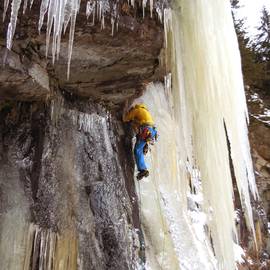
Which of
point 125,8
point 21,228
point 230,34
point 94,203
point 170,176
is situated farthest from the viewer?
point 170,176

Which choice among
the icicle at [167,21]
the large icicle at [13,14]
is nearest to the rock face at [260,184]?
Result: the icicle at [167,21]

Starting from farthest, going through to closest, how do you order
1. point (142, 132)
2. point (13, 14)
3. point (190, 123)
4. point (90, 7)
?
point (142, 132) → point (190, 123) → point (90, 7) → point (13, 14)

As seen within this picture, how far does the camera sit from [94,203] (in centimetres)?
379

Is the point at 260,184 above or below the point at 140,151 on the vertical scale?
above

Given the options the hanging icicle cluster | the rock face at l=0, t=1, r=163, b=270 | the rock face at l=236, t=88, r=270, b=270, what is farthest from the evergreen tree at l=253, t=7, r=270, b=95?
the hanging icicle cluster

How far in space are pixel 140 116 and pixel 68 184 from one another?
1.14m

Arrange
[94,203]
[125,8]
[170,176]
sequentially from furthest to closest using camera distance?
1. [170,176]
2. [94,203]
3. [125,8]

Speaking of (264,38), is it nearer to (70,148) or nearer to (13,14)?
(70,148)

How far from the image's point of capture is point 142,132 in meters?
4.25

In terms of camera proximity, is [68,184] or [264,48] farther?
[264,48]

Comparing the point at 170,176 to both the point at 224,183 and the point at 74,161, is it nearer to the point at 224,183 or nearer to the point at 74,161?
the point at 224,183

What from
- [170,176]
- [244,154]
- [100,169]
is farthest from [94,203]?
[244,154]

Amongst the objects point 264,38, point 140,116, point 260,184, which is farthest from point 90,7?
point 264,38

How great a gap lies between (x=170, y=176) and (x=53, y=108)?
1.80 metres
